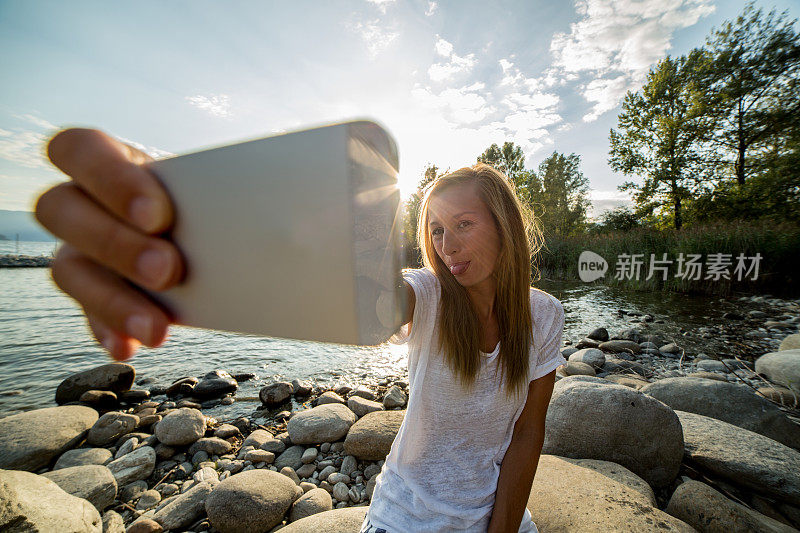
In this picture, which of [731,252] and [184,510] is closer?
[184,510]

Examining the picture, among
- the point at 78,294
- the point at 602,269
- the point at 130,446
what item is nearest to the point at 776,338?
the point at 602,269

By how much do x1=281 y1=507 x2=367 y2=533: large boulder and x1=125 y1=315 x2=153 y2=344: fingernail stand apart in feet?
6.17

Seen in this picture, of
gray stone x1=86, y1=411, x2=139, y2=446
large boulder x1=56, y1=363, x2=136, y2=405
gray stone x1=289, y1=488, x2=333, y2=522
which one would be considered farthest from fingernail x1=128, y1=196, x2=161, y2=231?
large boulder x1=56, y1=363, x2=136, y2=405

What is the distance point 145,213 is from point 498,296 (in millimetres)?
1364

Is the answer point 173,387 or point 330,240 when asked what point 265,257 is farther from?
point 173,387

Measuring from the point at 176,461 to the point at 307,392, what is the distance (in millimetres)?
1778

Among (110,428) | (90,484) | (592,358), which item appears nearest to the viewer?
(90,484)

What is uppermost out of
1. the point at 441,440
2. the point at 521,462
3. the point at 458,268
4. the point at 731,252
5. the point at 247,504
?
the point at 731,252

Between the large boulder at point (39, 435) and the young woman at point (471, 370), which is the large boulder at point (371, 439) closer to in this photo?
the young woman at point (471, 370)

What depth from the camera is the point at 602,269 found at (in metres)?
15.1

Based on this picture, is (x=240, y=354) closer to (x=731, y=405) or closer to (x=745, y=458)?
(x=745, y=458)

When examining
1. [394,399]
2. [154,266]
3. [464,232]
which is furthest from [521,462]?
[394,399]

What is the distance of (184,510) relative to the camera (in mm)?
2537

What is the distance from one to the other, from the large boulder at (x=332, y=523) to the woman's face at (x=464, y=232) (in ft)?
5.52
